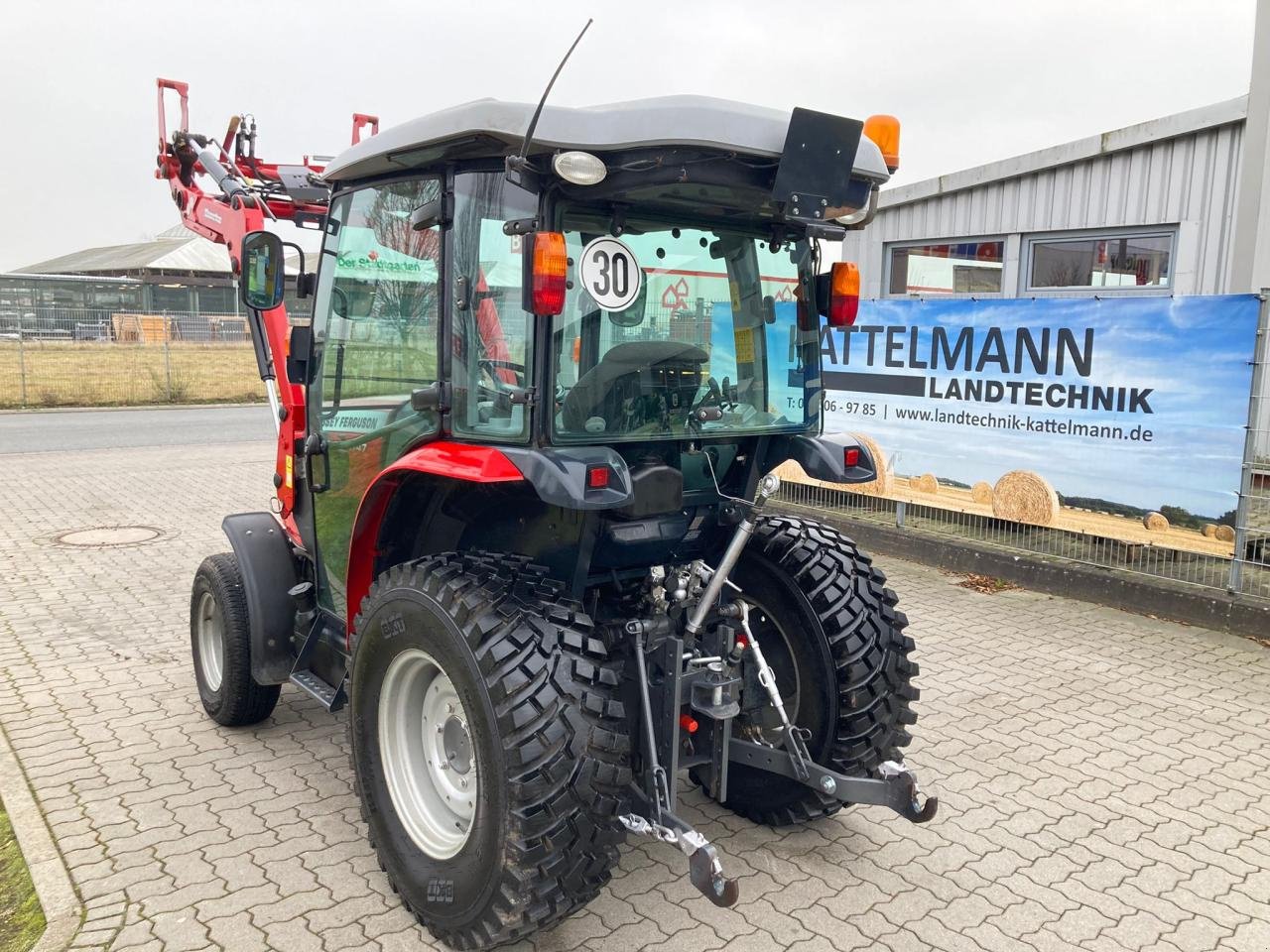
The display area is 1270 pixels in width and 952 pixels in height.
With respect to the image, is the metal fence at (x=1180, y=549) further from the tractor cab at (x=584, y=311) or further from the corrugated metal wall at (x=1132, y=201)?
the tractor cab at (x=584, y=311)

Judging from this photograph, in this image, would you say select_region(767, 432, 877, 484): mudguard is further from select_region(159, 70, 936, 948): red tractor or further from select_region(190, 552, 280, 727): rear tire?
select_region(190, 552, 280, 727): rear tire

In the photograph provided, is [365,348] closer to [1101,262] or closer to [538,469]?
[538,469]

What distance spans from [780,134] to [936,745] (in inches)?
115

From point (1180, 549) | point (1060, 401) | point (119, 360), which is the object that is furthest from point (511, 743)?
point (119, 360)

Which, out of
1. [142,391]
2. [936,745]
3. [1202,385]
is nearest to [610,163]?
[936,745]

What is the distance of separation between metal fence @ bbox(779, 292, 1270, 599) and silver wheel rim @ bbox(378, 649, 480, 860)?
5158 mm

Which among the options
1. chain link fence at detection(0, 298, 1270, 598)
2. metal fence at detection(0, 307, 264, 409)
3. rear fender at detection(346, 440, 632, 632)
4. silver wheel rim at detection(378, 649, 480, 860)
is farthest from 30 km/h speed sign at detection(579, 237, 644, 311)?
Answer: metal fence at detection(0, 307, 264, 409)

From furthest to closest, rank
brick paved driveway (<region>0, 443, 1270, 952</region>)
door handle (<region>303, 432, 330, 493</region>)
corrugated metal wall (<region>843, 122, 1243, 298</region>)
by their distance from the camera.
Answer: corrugated metal wall (<region>843, 122, 1243, 298</region>) < door handle (<region>303, 432, 330, 493</region>) < brick paved driveway (<region>0, 443, 1270, 952</region>)

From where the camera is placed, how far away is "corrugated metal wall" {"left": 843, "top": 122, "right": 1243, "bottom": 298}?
7.79m

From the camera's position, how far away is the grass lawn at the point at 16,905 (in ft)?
9.65

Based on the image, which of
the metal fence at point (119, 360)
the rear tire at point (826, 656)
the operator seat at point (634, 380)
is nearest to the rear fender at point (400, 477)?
the operator seat at point (634, 380)

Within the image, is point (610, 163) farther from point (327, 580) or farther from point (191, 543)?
point (191, 543)

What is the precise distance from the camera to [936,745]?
14.6 feet

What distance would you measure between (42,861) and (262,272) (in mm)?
2174
